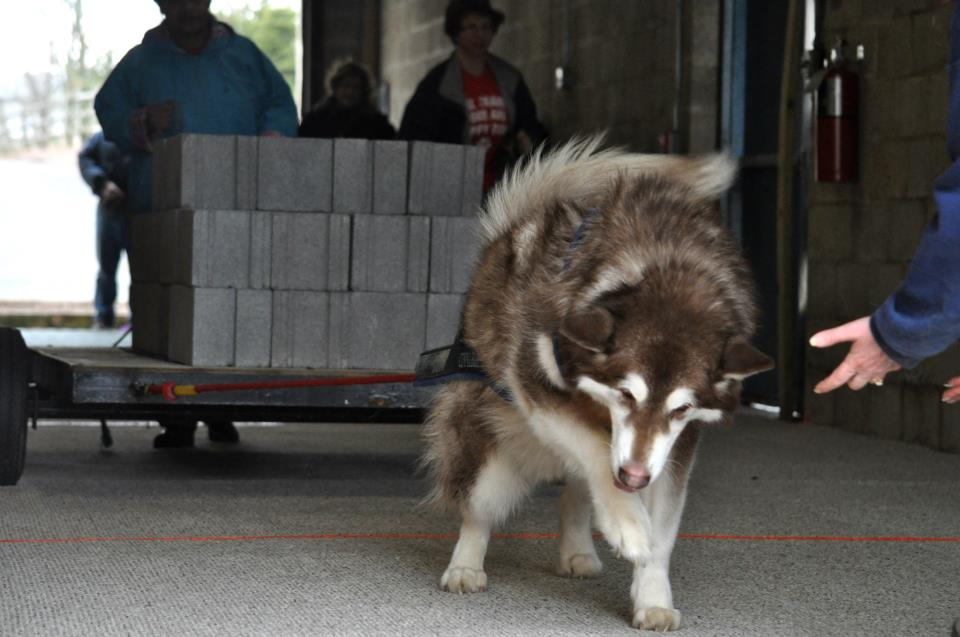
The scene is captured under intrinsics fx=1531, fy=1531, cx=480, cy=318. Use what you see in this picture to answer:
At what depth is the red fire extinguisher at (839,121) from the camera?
25.7 ft

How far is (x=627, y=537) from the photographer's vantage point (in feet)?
11.4

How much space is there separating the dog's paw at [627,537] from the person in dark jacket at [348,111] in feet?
22.5

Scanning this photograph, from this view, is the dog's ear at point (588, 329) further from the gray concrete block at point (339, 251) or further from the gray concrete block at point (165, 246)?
the gray concrete block at point (165, 246)

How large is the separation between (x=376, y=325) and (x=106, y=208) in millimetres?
7937

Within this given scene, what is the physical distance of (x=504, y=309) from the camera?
3896 mm

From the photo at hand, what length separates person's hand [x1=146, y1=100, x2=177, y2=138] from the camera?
7.23m

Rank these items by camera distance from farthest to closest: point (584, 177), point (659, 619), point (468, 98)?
point (468, 98) < point (584, 177) < point (659, 619)

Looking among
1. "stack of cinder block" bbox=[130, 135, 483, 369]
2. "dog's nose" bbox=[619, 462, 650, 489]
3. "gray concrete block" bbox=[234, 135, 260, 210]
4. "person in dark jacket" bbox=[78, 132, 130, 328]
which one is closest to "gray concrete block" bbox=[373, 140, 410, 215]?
"stack of cinder block" bbox=[130, 135, 483, 369]

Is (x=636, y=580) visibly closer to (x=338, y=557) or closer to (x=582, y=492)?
(x=582, y=492)

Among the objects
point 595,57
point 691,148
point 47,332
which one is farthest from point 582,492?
point 47,332

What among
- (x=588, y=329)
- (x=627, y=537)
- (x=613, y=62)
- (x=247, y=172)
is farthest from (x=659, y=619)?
(x=613, y=62)

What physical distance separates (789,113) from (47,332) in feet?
30.4

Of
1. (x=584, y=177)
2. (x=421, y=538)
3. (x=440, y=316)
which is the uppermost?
(x=584, y=177)

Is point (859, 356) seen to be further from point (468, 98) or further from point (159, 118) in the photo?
point (468, 98)
